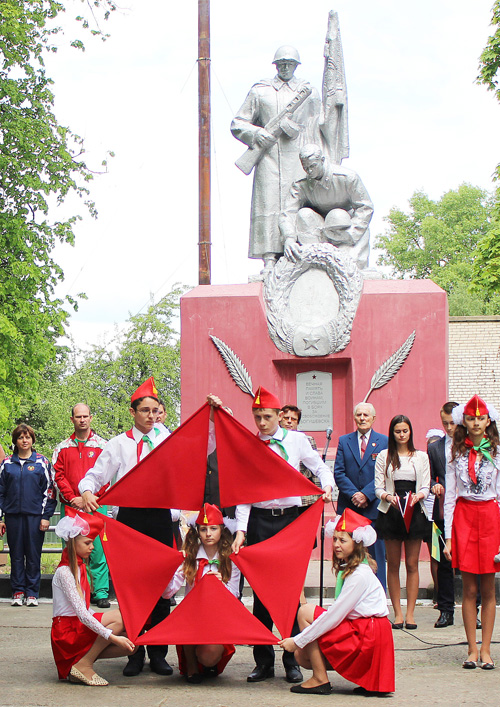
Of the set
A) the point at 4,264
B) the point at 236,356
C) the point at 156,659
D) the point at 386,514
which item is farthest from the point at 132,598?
the point at 4,264

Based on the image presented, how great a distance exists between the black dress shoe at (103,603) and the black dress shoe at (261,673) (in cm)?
303

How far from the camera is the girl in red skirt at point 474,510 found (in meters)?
5.89

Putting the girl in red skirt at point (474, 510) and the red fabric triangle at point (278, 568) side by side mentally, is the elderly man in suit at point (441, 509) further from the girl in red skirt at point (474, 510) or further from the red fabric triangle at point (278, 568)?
the red fabric triangle at point (278, 568)

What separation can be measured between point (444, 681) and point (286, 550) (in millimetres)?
1168

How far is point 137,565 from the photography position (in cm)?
564

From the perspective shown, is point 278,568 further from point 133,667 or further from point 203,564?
point 133,667

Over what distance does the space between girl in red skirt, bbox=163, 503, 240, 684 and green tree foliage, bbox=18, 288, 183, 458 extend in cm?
2600

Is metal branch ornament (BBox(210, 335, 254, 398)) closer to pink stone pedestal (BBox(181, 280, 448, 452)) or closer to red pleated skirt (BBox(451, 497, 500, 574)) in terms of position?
pink stone pedestal (BBox(181, 280, 448, 452))

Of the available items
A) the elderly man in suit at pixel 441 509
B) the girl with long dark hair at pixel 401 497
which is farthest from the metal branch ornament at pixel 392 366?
the girl with long dark hair at pixel 401 497

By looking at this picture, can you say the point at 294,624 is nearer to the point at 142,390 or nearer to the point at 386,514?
the point at 142,390

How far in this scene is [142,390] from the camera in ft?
19.8

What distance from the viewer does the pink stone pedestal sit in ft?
36.4

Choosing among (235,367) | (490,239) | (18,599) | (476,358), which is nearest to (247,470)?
(18,599)

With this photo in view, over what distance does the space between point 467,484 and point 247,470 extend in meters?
1.42
